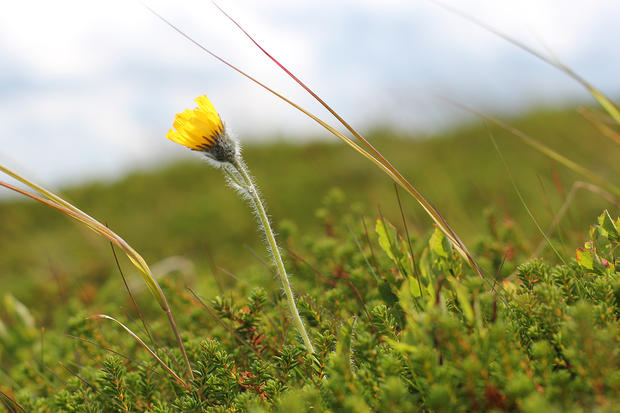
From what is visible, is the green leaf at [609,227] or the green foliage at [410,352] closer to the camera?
the green foliage at [410,352]

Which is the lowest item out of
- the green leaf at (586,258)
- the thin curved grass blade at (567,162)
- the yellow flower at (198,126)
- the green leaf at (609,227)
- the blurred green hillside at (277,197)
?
the blurred green hillside at (277,197)

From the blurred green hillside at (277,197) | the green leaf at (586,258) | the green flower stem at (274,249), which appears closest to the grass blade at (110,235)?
the green flower stem at (274,249)

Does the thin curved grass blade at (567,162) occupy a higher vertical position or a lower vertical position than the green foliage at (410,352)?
higher

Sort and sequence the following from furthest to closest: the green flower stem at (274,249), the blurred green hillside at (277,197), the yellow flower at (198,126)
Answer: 1. the blurred green hillside at (277,197)
2. the yellow flower at (198,126)
3. the green flower stem at (274,249)

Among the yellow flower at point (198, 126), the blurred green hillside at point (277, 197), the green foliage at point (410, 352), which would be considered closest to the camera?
the green foliage at point (410, 352)

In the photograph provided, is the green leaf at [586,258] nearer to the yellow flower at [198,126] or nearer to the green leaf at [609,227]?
the green leaf at [609,227]

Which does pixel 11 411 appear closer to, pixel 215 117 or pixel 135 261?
pixel 135 261

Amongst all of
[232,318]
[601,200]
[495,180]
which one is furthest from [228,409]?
[495,180]

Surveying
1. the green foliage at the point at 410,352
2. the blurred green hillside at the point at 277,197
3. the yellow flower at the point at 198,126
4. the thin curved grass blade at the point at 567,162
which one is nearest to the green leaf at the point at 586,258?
the green foliage at the point at 410,352

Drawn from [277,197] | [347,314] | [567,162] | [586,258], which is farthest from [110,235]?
[277,197]

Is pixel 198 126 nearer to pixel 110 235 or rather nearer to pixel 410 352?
pixel 110 235
